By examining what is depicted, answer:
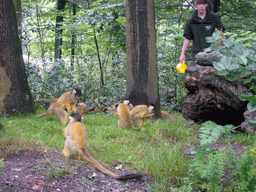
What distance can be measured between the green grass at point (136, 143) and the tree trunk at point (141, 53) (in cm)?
104

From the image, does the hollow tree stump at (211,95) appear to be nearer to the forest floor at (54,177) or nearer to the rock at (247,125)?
the rock at (247,125)

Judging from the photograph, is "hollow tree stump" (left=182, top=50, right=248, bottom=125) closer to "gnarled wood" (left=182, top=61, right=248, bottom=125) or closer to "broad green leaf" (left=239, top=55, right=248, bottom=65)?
"gnarled wood" (left=182, top=61, right=248, bottom=125)

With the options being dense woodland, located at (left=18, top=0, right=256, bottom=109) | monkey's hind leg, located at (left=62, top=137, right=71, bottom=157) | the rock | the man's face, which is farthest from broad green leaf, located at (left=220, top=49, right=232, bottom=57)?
dense woodland, located at (left=18, top=0, right=256, bottom=109)

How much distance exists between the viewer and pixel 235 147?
5.50 metres

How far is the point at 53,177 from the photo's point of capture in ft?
12.8

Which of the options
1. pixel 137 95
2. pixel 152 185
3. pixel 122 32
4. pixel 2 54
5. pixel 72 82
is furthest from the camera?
pixel 122 32

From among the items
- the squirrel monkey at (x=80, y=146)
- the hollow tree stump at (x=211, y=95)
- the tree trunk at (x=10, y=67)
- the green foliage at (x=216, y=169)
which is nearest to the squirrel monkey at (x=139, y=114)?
the hollow tree stump at (x=211, y=95)

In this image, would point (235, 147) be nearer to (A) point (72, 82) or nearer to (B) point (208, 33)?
(B) point (208, 33)

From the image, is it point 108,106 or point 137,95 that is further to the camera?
point 108,106

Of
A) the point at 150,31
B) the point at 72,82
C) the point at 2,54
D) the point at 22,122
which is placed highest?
the point at 150,31

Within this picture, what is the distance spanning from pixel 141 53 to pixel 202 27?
1.90m

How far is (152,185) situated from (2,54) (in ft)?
18.8

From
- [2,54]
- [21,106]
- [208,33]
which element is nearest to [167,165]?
[208,33]

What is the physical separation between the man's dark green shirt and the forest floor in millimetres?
4328
